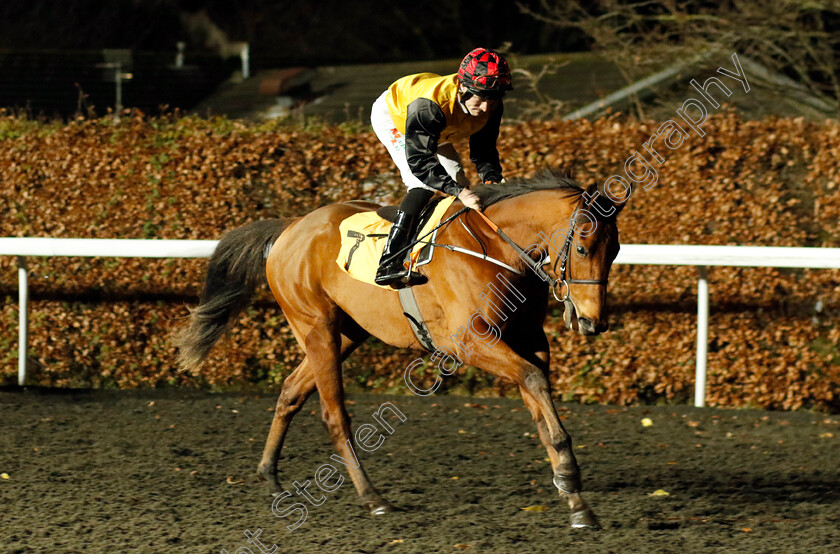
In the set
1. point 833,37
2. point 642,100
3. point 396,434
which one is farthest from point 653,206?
point 642,100

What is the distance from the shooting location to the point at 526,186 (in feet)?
14.1

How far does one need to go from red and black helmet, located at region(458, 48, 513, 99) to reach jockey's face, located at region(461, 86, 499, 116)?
5 cm

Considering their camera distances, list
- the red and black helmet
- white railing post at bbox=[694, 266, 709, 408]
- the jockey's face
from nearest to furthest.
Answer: the red and black helmet < the jockey's face < white railing post at bbox=[694, 266, 709, 408]

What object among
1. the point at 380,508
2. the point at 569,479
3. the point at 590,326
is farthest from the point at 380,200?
the point at 569,479

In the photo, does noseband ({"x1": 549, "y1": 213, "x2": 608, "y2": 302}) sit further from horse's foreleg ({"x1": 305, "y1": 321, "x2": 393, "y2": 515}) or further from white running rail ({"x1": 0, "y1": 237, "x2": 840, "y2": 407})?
white running rail ({"x1": 0, "y1": 237, "x2": 840, "y2": 407})

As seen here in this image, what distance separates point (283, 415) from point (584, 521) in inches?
64.7

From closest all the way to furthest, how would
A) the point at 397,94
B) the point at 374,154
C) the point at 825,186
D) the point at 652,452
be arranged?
the point at 397,94 → the point at 652,452 → the point at 825,186 → the point at 374,154

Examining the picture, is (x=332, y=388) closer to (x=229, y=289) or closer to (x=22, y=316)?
(x=229, y=289)

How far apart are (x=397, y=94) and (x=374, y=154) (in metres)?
2.34

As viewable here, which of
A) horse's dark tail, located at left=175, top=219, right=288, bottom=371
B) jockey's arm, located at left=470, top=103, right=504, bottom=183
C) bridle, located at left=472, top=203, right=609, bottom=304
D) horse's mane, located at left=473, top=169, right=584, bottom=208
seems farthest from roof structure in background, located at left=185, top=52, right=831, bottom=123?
bridle, located at left=472, top=203, right=609, bottom=304

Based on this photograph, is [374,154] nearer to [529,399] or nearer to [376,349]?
[376,349]

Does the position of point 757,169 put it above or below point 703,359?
above

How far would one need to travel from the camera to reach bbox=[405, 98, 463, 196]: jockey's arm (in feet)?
13.8

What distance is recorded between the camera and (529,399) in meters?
4.21
